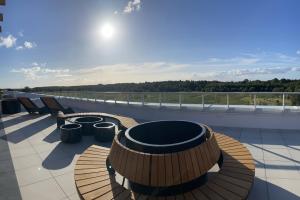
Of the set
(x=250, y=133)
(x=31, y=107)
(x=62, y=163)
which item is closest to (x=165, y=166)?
(x=62, y=163)

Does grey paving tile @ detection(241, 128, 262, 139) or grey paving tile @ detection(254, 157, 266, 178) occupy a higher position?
grey paving tile @ detection(241, 128, 262, 139)

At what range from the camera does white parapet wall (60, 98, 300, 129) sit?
308 inches

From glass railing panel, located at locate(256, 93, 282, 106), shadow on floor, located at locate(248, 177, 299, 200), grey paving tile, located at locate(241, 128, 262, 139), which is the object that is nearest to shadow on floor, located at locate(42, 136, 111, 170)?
shadow on floor, located at locate(248, 177, 299, 200)

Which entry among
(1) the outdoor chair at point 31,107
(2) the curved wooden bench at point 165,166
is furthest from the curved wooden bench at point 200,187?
(1) the outdoor chair at point 31,107

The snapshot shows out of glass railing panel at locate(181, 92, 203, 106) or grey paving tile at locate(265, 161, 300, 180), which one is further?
glass railing panel at locate(181, 92, 203, 106)

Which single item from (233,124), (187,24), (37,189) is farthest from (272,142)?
(187,24)

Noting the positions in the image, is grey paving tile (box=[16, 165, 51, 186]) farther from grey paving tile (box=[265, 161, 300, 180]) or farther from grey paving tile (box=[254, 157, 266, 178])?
grey paving tile (box=[265, 161, 300, 180])

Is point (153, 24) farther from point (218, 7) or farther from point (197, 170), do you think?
point (197, 170)

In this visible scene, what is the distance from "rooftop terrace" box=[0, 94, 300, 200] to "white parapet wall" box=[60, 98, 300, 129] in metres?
0.03

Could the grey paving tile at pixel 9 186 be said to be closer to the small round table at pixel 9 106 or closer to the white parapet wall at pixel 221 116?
the white parapet wall at pixel 221 116

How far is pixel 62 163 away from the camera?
5758 mm

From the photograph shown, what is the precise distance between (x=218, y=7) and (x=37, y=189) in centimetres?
1066

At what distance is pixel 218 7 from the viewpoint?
11.8m

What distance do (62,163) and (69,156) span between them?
0.49m
